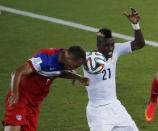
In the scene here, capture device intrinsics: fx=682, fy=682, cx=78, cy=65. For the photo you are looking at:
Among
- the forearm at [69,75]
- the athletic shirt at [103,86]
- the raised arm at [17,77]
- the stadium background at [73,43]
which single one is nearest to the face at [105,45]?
the athletic shirt at [103,86]

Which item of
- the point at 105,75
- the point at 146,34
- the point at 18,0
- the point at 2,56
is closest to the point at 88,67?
the point at 105,75

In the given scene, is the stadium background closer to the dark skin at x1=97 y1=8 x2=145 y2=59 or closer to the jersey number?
the dark skin at x1=97 y1=8 x2=145 y2=59


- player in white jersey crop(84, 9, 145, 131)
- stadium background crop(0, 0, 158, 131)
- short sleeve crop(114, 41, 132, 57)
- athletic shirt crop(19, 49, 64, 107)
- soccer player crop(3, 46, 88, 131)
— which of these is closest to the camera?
Answer: soccer player crop(3, 46, 88, 131)

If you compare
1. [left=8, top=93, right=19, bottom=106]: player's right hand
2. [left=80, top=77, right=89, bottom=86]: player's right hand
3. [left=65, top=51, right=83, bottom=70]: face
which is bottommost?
[left=8, top=93, right=19, bottom=106]: player's right hand

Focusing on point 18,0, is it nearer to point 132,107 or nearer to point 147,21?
point 147,21

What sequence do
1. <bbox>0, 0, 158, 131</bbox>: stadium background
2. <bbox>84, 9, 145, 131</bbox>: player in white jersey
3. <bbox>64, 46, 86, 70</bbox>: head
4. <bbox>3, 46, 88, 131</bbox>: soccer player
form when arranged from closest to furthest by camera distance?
<bbox>64, 46, 86, 70</bbox>: head → <bbox>3, 46, 88, 131</bbox>: soccer player → <bbox>84, 9, 145, 131</bbox>: player in white jersey → <bbox>0, 0, 158, 131</bbox>: stadium background

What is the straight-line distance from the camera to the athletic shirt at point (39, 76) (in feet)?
28.7

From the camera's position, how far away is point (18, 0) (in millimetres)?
20406

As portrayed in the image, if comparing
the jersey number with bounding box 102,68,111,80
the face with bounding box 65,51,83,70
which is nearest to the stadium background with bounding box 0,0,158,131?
the jersey number with bounding box 102,68,111,80

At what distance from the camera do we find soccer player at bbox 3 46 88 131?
8641 mm

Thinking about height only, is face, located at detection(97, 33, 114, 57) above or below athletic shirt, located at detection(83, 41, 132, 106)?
above

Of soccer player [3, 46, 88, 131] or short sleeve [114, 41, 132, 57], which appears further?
short sleeve [114, 41, 132, 57]

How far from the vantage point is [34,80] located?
8984 millimetres

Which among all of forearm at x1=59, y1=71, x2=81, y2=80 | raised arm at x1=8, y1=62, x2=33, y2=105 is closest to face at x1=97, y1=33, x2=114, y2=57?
forearm at x1=59, y1=71, x2=81, y2=80
